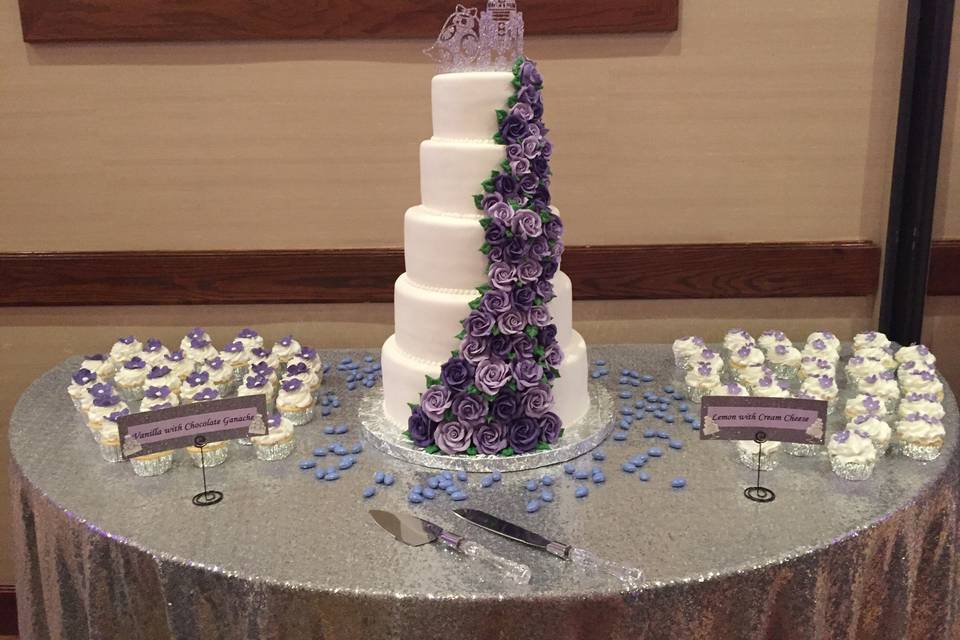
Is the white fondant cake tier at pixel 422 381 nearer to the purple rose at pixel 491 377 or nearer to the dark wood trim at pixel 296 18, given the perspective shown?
the purple rose at pixel 491 377

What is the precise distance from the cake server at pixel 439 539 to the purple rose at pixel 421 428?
9.1 inches

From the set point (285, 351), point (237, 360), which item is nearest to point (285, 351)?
point (285, 351)

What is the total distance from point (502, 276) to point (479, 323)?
10 cm

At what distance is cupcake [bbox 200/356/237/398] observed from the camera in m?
1.85

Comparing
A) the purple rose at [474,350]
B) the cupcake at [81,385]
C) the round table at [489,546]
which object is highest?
the purple rose at [474,350]

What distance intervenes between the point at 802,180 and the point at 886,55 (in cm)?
41

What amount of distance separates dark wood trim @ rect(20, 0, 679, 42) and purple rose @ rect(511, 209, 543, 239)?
0.91 meters

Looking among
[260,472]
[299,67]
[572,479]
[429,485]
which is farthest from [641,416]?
[299,67]

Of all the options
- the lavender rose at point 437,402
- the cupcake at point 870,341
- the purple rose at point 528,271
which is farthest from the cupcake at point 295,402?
the cupcake at point 870,341

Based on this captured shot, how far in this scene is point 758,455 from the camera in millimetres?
1461

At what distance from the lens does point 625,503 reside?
1.39 metres

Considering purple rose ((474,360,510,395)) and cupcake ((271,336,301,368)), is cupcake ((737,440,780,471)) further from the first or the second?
cupcake ((271,336,301,368))

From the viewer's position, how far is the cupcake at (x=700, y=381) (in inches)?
71.8

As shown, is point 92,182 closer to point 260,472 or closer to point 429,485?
point 260,472
